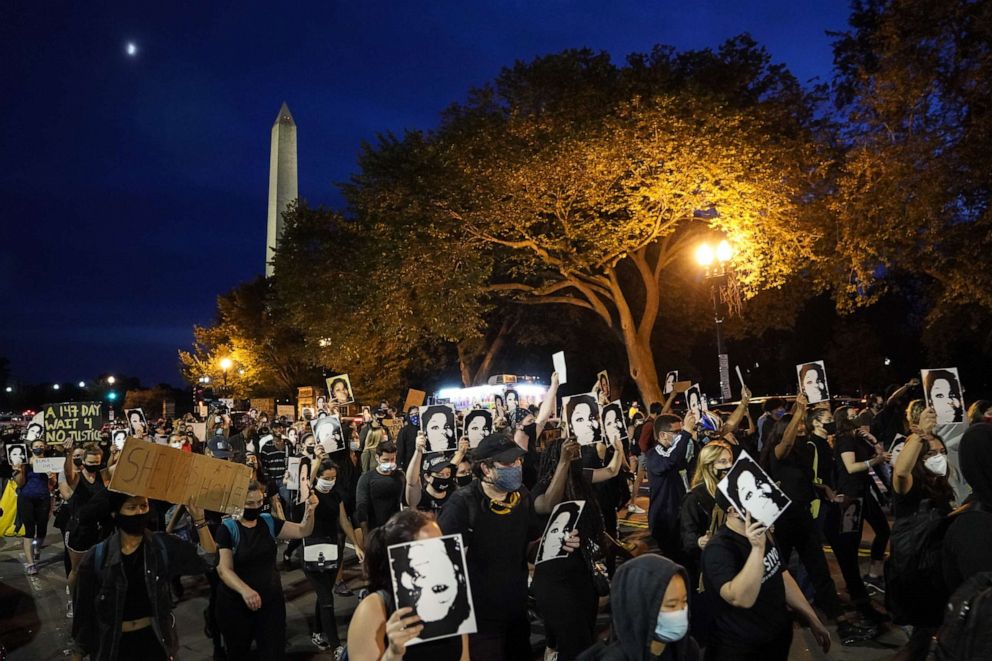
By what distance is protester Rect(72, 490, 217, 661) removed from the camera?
470 centimetres

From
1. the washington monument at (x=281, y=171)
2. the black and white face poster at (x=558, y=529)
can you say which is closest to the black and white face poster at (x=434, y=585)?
the black and white face poster at (x=558, y=529)

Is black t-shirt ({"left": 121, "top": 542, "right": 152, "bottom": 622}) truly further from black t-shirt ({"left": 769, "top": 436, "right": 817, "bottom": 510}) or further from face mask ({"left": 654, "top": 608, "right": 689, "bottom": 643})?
black t-shirt ({"left": 769, "top": 436, "right": 817, "bottom": 510})

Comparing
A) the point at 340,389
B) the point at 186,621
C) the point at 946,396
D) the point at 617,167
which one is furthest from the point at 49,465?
the point at 617,167

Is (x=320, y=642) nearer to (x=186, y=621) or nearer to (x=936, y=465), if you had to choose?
(x=186, y=621)

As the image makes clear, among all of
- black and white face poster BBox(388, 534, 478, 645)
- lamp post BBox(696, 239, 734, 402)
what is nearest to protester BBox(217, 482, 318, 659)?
black and white face poster BBox(388, 534, 478, 645)

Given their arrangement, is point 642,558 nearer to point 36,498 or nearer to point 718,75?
point 36,498

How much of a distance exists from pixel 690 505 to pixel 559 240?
16194 millimetres

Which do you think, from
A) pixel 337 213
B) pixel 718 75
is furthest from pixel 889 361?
pixel 337 213

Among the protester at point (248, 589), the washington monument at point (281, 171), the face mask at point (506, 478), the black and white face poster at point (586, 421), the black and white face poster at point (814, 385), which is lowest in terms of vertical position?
the protester at point (248, 589)

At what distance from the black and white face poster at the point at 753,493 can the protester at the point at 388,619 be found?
1.54 meters

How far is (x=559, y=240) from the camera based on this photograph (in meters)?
21.8

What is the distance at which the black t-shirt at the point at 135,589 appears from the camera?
475 centimetres

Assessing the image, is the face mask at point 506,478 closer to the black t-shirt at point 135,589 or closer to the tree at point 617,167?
the black t-shirt at point 135,589

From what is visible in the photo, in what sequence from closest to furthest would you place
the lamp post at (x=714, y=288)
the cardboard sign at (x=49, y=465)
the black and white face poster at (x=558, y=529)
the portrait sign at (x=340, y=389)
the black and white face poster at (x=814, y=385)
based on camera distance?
the black and white face poster at (x=558, y=529)
the black and white face poster at (x=814, y=385)
the cardboard sign at (x=49, y=465)
the portrait sign at (x=340, y=389)
the lamp post at (x=714, y=288)
